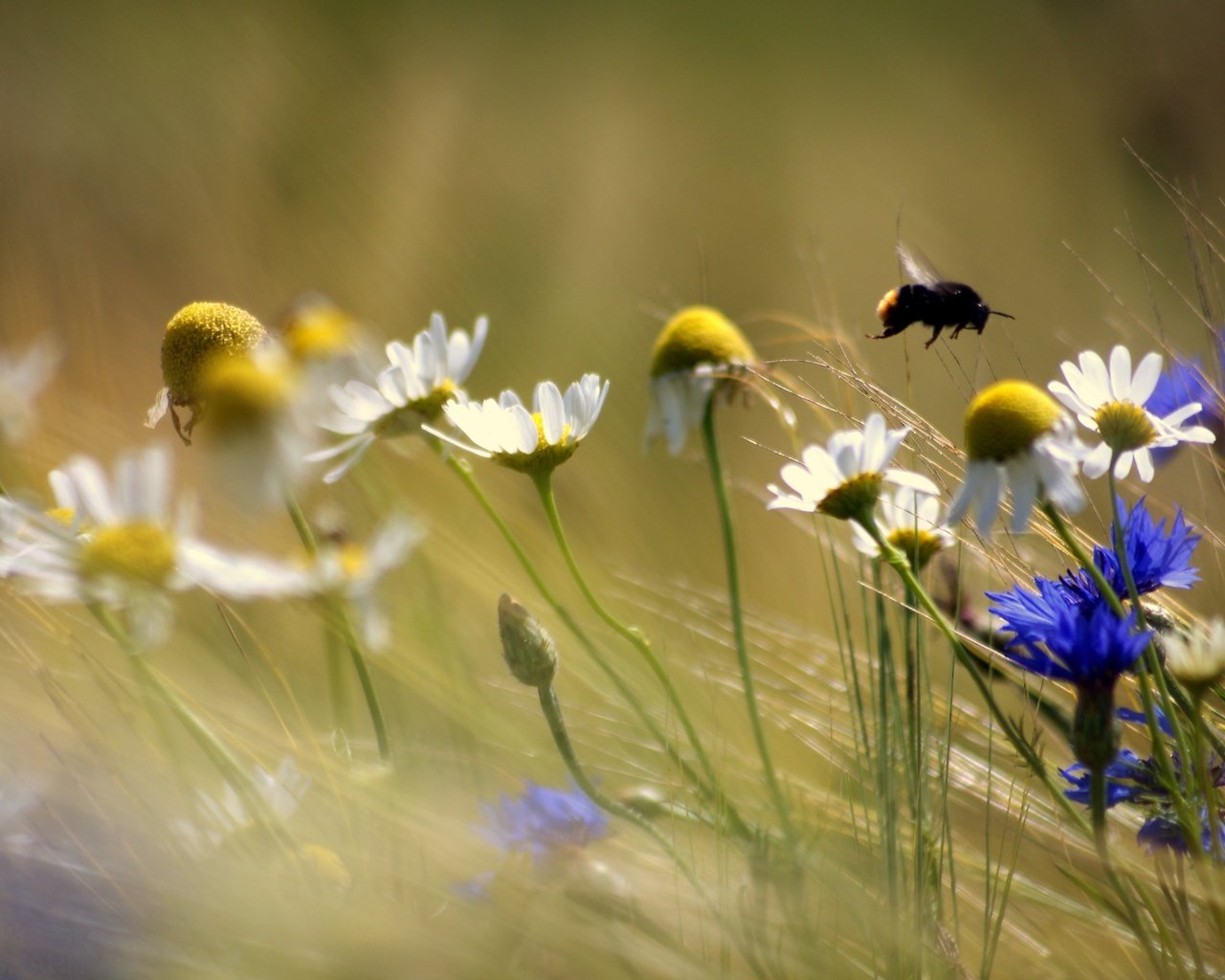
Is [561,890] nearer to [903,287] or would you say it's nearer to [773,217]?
[903,287]

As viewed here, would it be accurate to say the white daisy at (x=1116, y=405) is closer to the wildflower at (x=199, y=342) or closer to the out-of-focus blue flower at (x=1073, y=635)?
the out-of-focus blue flower at (x=1073, y=635)

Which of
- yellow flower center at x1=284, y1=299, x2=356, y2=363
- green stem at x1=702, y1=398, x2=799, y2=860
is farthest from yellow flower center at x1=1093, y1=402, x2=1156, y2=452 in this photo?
yellow flower center at x1=284, y1=299, x2=356, y2=363

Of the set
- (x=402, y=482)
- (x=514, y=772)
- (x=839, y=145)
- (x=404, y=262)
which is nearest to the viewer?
(x=514, y=772)

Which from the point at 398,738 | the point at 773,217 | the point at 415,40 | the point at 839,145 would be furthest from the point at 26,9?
the point at 398,738

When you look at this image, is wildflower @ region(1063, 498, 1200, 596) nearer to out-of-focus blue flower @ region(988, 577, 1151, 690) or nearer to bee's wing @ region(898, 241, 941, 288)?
out-of-focus blue flower @ region(988, 577, 1151, 690)

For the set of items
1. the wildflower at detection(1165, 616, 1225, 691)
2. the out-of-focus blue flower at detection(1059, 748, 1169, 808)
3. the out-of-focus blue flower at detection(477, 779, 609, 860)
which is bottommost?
the out-of-focus blue flower at detection(477, 779, 609, 860)

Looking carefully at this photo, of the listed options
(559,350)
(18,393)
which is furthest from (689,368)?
(559,350)
